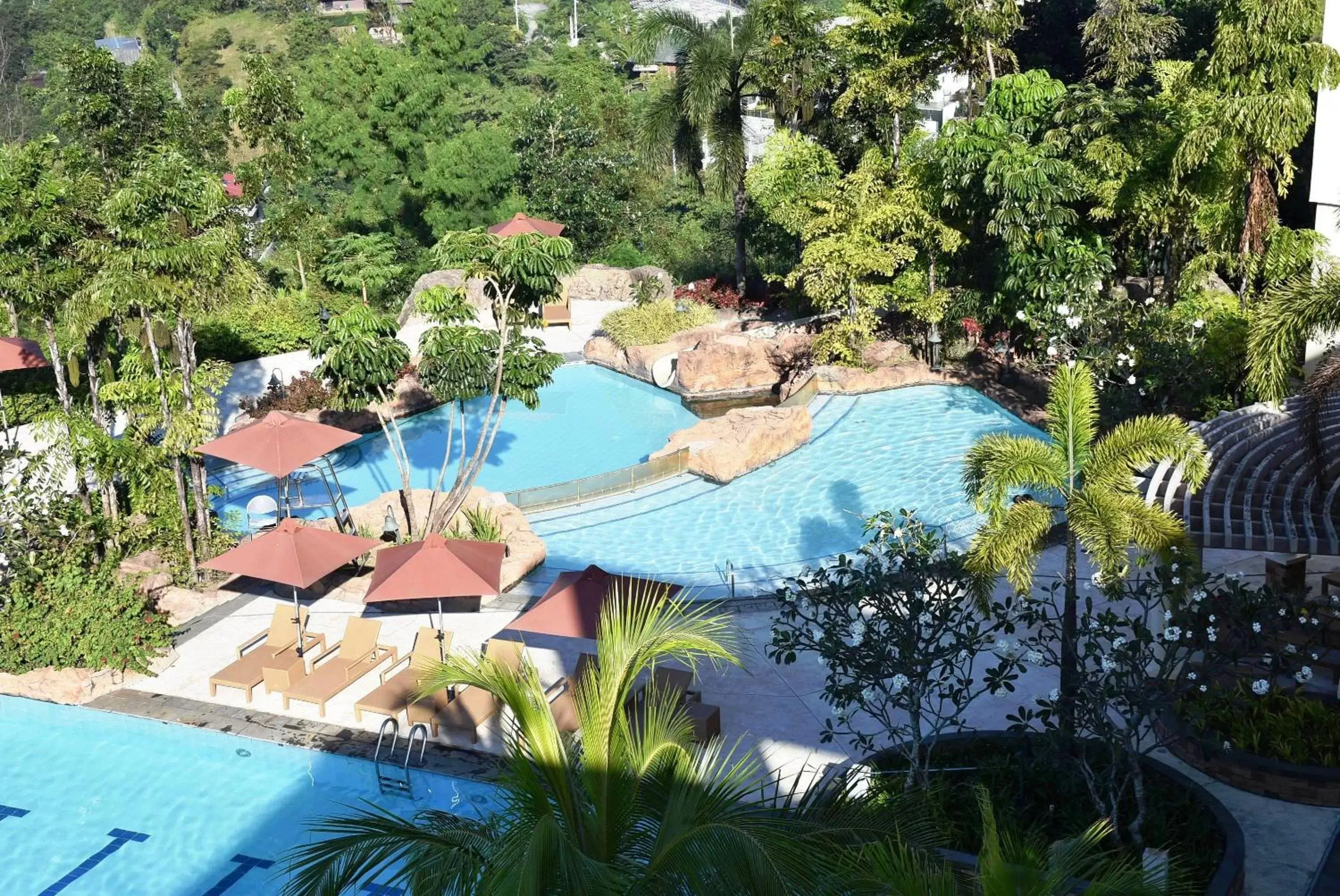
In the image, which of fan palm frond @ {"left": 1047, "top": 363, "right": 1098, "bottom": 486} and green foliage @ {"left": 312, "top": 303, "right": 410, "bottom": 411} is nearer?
fan palm frond @ {"left": 1047, "top": 363, "right": 1098, "bottom": 486}

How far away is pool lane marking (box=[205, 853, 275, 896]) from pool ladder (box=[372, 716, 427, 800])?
125 centimetres

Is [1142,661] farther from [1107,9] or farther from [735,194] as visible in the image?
[735,194]

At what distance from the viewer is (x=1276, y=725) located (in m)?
10.5

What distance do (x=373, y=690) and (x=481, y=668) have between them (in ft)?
19.3

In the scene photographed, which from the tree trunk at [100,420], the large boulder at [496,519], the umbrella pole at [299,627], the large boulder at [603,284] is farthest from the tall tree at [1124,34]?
the tree trunk at [100,420]

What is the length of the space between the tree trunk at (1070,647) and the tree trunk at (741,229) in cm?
2226

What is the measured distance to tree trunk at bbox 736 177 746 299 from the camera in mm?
31203

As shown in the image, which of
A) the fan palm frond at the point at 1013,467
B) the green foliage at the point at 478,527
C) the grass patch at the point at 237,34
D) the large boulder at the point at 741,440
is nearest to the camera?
the fan palm frond at the point at 1013,467

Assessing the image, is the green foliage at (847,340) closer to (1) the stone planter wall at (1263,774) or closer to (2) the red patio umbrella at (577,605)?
(2) the red patio umbrella at (577,605)

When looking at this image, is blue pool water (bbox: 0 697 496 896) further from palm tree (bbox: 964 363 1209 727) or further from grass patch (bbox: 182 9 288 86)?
grass patch (bbox: 182 9 288 86)

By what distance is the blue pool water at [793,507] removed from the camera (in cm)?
1745

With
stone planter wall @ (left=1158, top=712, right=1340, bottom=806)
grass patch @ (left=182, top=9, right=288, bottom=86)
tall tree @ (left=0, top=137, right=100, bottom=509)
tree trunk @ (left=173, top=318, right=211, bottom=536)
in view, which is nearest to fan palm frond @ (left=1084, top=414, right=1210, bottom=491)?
stone planter wall @ (left=1158, top=712, right=1340, bottom=806)

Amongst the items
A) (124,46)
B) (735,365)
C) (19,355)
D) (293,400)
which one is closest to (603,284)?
(735,365)

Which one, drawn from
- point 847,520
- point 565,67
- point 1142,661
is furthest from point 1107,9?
point 565,67
